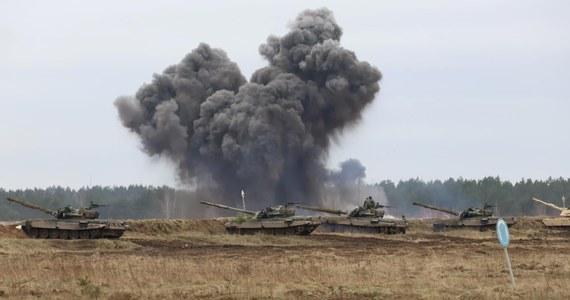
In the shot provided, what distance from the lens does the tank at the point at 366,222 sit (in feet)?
215

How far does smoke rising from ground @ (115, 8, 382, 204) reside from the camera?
305ft

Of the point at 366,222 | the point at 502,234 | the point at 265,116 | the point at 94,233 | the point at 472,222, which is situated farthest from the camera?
the point at 265,116

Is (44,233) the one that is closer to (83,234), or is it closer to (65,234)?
(65,234)

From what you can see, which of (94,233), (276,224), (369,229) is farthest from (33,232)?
(369,229)

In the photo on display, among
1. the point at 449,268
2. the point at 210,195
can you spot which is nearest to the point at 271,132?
the point at 210,195

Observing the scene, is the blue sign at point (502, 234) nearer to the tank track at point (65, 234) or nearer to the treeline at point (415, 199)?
the tank track at point (65, 234)

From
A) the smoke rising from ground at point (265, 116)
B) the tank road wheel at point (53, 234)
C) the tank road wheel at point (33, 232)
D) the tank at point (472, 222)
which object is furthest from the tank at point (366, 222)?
the smoke rising from ground at point (265, 116)

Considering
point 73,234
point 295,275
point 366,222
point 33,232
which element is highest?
point 366,222

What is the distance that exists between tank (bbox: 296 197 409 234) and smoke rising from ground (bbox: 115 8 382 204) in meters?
22.5

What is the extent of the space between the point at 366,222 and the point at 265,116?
28.8 m

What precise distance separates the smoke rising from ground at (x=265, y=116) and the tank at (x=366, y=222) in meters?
22.5

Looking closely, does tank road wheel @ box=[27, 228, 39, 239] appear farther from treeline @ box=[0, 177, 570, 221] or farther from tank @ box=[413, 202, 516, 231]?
treeline @ box=[0, 177, 570, 221]

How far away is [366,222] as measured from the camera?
217ft

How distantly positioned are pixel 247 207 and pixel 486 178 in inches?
3201
